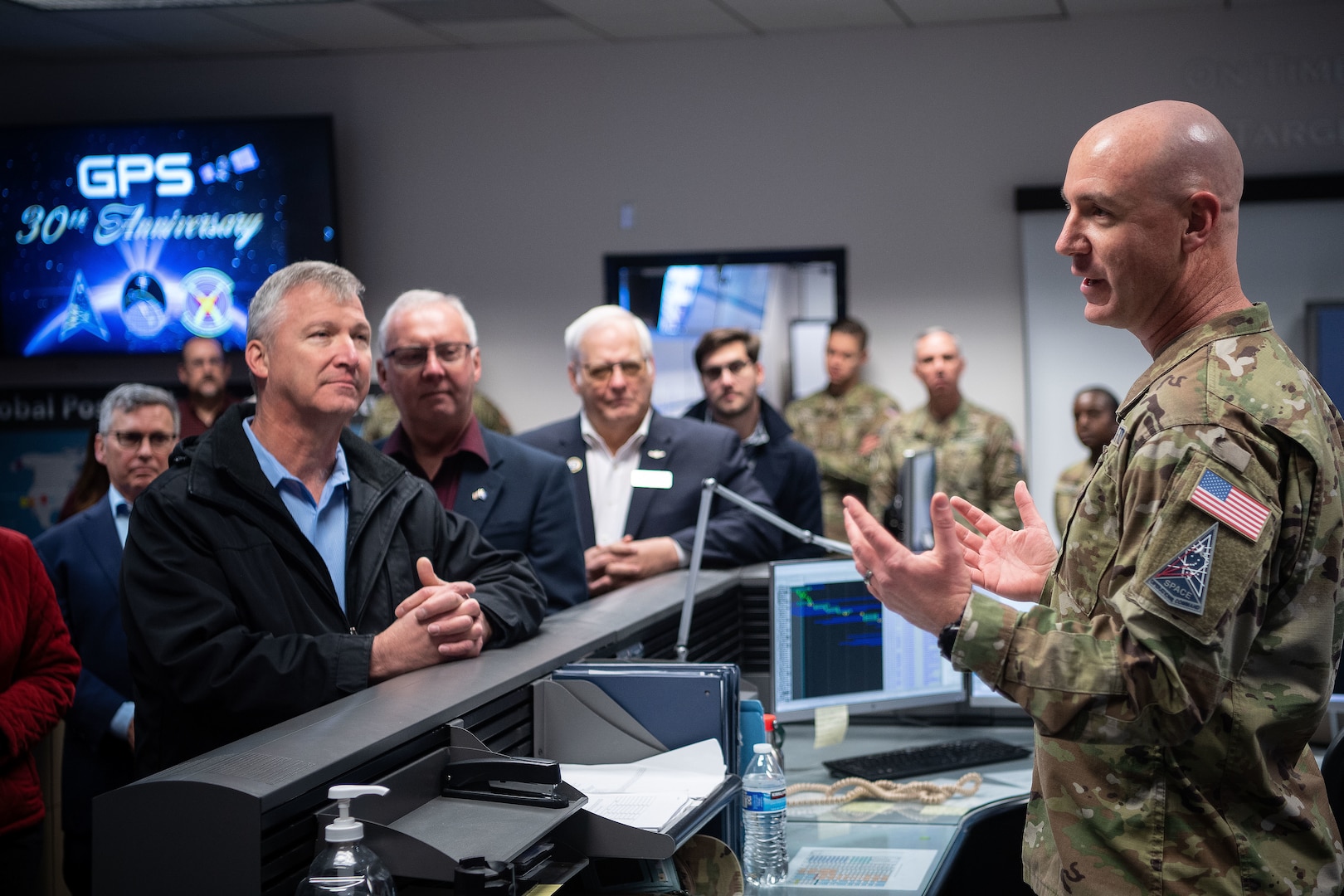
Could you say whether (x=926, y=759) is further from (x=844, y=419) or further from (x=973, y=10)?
(x=973, y=10)

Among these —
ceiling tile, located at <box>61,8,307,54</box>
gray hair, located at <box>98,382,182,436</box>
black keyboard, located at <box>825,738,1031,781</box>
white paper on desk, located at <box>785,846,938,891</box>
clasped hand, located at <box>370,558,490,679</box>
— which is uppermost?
ceiling tile, located at <box>61,8,307,54</box>

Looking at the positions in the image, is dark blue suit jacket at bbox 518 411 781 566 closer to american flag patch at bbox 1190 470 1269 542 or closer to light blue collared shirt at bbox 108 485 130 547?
light blue collared shirt at bbox 108 485 130 547

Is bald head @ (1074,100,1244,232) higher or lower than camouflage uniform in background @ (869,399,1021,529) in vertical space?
higher

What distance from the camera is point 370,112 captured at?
21.6 ft

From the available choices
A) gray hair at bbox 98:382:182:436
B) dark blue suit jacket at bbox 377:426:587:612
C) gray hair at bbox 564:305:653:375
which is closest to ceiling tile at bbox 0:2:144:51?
gray hair at bbox 98:382:182:436

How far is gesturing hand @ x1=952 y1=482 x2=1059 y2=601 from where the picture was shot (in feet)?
5.16

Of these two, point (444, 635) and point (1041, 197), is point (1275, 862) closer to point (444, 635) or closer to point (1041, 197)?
point (444, 635)

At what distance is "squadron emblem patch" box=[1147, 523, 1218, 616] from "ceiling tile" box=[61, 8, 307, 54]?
562 cm

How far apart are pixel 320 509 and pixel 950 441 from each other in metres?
3.89

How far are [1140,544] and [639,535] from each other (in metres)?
2.06

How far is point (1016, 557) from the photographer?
1.61 meters

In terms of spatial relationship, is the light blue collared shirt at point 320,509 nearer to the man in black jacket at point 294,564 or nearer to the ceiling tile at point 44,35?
the man in black jacket at point 294,564

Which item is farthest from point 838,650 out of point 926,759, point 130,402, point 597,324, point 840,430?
point 840,430

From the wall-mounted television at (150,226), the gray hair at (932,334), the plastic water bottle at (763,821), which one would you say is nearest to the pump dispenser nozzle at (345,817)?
the plastic water bottle at (763,821)
